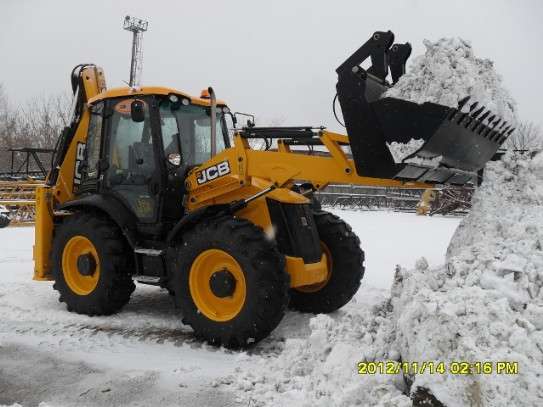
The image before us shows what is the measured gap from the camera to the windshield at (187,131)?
5.29m

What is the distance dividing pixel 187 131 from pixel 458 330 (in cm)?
360

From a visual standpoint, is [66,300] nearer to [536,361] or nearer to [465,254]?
[465,254]

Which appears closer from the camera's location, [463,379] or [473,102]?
[463,379]

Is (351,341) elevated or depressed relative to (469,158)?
depressed

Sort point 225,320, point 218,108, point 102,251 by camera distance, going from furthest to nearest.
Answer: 1. point 218,108
2. point 102,251
3. point 225,320

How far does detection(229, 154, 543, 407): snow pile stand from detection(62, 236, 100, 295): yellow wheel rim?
259 centimetres

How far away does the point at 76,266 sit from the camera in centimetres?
572

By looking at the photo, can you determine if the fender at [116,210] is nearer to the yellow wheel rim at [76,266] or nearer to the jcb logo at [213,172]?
the yellow wheel rim at [76,266]

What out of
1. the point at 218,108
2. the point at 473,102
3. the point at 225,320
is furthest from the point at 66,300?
the point at 473,102

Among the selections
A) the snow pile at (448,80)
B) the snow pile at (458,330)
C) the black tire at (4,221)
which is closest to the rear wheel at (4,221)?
the black tire at (4,221)

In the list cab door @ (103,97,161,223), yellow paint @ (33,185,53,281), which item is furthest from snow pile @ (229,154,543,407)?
yellow paint @ (33,185,53,281)

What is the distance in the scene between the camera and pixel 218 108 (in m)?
6.00

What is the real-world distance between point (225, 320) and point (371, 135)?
1.94 metres

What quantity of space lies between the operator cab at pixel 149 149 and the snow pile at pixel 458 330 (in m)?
2.09
